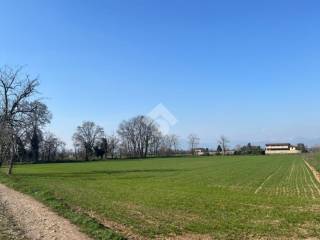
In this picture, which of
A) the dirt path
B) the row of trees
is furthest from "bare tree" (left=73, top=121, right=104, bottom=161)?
the dirt path

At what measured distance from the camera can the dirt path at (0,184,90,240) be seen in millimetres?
11852

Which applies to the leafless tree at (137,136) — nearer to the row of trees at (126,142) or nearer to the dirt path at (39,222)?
the row of trees at (126,142)

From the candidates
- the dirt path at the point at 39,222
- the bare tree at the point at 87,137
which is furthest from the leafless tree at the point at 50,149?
the dirt path at the point at 39,222

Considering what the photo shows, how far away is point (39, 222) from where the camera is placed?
46.9ft

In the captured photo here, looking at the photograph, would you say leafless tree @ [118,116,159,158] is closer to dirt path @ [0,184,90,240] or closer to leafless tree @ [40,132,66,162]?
leafless tree @ [40,132,66,162]

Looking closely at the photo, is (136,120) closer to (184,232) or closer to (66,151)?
(66,151)

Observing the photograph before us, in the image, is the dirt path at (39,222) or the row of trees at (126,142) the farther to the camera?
the row of trees at (126,142)

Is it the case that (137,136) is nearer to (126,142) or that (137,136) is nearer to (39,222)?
(126,142)

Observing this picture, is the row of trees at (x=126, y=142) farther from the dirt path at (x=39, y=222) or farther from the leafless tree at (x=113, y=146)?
Result: the dirt path at (x=39, y=222)

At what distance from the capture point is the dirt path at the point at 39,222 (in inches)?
467

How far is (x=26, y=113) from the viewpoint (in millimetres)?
50938

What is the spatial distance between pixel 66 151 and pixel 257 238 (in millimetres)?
166363

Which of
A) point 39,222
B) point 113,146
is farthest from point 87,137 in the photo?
point 39,222

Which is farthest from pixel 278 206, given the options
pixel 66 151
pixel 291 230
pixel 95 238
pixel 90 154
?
pixel 66 151
